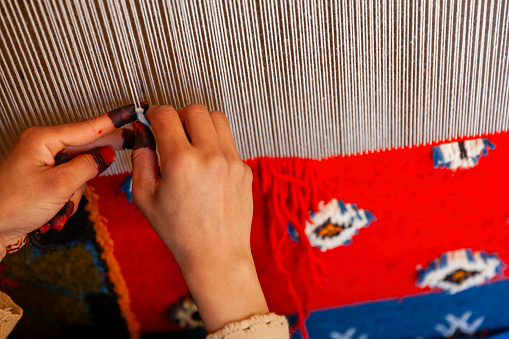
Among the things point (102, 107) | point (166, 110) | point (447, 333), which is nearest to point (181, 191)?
point (166, 110)

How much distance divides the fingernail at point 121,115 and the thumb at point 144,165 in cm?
3

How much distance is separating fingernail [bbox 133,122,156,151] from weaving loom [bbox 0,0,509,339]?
96 millimetres

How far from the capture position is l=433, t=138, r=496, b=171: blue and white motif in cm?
84

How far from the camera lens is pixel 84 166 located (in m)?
0.64

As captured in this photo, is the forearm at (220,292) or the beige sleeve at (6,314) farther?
the beige sleeve at (6,314)

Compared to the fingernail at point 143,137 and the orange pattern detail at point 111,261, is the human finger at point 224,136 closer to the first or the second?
the fingernail at point 143,137

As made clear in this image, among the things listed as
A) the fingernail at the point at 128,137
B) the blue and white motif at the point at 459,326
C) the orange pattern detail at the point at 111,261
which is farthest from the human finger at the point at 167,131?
the blue and white motif at the point at 459,326

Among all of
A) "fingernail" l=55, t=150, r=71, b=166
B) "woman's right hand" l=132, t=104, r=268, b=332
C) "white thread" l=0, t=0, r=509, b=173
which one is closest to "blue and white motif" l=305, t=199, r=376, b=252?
"white thread" l=0, t=0, r=509, b=173

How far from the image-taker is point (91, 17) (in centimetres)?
67

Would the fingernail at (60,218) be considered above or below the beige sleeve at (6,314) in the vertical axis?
above

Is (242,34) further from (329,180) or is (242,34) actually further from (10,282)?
(10,282)

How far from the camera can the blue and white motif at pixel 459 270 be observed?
97cm

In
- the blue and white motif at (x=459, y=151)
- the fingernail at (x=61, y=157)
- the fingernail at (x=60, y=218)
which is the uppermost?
the fingernail at (x=61, y=157)

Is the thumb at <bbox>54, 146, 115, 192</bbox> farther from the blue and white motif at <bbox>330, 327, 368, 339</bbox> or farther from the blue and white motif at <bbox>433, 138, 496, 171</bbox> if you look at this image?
the blue and white motif at <bbox>330, 327, 368, 339</bbox>
